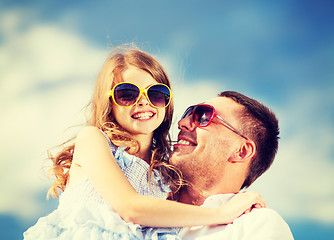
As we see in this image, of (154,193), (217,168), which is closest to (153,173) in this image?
(154,193)

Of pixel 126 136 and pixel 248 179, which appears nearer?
pixel 126 136

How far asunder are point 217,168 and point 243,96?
37.8 inches

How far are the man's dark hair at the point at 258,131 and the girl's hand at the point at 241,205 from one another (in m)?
0.96

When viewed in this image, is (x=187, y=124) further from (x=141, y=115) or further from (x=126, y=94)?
(x=126, y=94)

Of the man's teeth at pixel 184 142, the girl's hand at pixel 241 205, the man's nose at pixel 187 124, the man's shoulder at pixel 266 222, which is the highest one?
the man's nose at pixel 187 124

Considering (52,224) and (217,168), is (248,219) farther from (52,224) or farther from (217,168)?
(52,224)

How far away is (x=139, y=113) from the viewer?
404cm

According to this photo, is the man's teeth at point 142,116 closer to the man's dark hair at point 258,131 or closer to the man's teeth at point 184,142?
the man's teeth at point 184,142

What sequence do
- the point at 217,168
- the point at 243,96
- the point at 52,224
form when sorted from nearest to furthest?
the point at 52,224 < the point at 217,168 < the point at 243,96

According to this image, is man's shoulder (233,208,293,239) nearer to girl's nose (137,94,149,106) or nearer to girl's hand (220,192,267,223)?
girl's hand (220,192,267,223)

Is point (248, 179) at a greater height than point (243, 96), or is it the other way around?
point (243, 96)

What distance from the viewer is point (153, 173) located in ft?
13.2

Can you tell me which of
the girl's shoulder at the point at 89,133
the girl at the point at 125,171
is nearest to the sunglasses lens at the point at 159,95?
the girl at the point at 125,171

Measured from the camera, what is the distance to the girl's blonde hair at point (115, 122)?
4078mm
